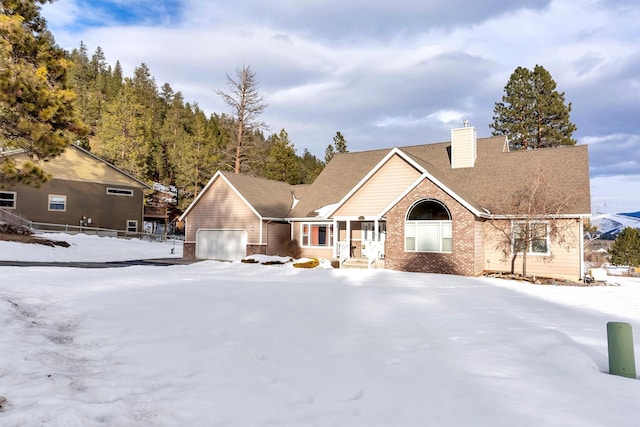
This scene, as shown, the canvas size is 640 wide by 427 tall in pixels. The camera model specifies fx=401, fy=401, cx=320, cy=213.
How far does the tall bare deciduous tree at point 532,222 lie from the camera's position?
18.7 m

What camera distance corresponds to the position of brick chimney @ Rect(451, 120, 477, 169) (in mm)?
23516

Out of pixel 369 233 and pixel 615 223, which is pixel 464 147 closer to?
pixel 369 233

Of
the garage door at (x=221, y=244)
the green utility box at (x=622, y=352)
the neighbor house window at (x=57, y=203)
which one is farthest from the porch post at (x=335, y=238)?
the neighbor house window at (x=57, y=203)

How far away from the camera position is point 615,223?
174 feet

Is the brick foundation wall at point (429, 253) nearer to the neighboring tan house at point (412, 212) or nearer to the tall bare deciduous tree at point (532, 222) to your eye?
the neighboring tan house at point (412, 212)

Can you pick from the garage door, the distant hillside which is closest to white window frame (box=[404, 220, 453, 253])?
the garage door

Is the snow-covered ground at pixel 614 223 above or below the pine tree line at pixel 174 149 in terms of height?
below

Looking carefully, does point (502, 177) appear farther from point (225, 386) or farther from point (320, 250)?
point (225, 386)

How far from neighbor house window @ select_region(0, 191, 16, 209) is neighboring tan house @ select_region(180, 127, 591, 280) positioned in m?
17.5

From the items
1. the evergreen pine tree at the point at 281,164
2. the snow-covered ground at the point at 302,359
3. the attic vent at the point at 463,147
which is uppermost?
the evergreen pine tree at the point at 281,164

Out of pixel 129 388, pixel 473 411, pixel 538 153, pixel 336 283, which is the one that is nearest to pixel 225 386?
pixel 129 388

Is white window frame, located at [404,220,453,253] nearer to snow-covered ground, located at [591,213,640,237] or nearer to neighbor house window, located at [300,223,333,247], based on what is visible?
neighbor house window, located at [300,223,333,247]

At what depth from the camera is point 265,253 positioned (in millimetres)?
25969

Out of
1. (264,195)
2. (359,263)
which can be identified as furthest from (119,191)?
(359,263)
